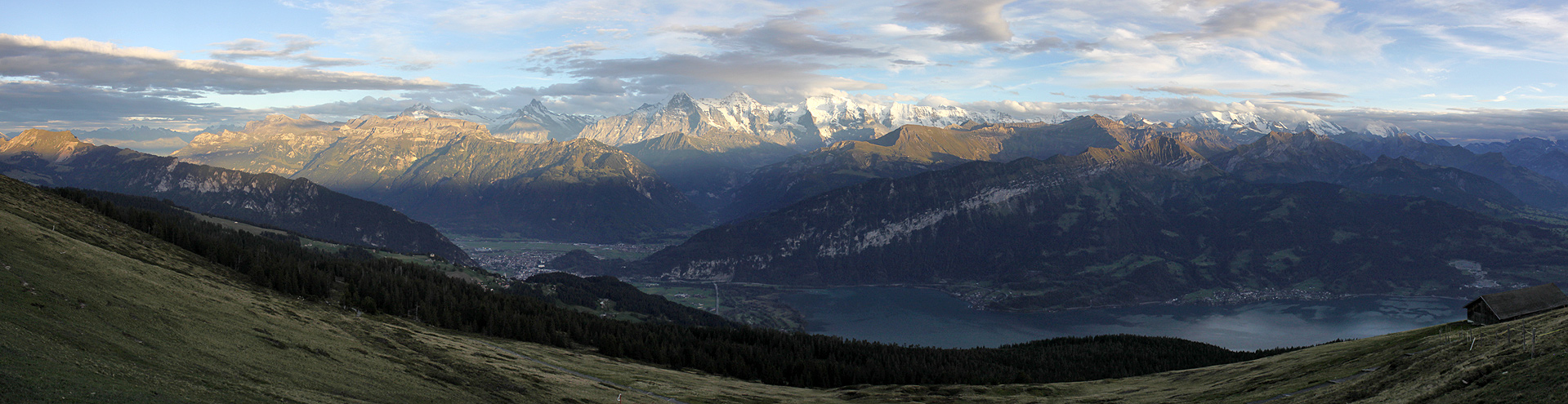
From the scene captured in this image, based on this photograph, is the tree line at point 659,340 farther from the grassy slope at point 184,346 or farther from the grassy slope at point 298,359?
the grassy slope at point 184,346

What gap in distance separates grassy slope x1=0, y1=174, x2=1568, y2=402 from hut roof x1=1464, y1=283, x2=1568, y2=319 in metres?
3.47

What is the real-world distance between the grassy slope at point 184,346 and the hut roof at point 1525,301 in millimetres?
79090

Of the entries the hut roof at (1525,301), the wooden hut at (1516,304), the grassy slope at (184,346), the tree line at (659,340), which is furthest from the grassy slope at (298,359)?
the tree line at (659,340)

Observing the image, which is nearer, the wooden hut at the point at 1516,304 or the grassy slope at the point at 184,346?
the grassy slope at the point at 184,346

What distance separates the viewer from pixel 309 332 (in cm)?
7106

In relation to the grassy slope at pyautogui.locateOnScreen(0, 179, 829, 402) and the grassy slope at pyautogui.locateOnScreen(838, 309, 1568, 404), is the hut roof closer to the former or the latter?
the grassy slope at pyautogui.locateOnScreen(838, 309, 1568, 404)

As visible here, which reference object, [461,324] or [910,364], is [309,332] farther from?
[910,364]

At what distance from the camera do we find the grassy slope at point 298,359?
35.9 m

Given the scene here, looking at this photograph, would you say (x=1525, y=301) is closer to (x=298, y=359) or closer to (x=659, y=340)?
(x=298, y=359)

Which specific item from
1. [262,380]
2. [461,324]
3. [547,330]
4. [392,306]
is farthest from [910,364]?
[262,380]

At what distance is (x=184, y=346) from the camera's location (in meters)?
47.1

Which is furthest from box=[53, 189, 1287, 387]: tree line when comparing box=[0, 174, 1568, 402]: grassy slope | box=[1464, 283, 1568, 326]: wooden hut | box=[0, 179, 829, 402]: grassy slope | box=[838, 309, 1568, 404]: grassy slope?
box=[1464, 283, 1568, 326]: wooden hut

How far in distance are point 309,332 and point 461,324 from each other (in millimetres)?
85758

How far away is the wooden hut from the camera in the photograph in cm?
7388
